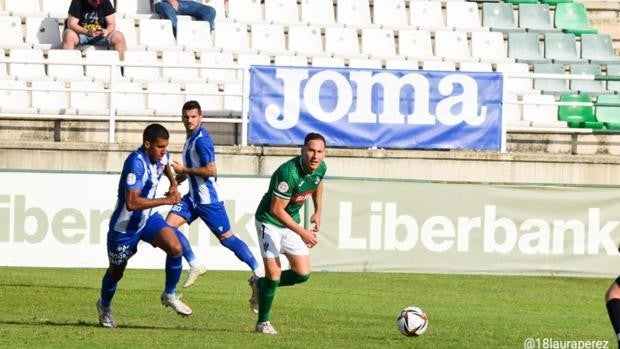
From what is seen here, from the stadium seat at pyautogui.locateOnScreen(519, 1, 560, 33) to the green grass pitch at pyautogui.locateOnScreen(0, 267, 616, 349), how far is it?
7988 mm

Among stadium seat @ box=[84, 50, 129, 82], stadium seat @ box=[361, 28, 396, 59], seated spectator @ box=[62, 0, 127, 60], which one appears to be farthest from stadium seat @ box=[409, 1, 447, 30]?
stadium seat @ box=[84, 50, 129, 82]

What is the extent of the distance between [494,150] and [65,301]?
9137 mm

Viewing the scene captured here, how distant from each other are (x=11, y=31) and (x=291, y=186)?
12429 mm

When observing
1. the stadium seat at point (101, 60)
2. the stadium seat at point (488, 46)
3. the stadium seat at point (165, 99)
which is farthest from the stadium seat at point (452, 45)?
the stadium seat at point (101, 60)

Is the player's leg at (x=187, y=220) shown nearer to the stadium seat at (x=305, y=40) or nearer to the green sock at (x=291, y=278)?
the green sock at (x=291, y=278)

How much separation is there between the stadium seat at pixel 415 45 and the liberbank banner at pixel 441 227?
514 centimetres

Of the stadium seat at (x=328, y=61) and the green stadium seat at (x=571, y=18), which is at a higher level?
the green stadium seat at (x=571, y=18)

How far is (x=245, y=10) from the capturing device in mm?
26438

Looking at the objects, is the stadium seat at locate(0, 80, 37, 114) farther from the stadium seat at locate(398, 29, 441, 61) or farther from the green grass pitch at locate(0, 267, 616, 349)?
the stadium seat at locate(398, 29, 441, 61)

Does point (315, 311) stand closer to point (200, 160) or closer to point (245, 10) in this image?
point (200, 160)

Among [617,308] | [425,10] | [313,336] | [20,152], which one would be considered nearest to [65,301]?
[313,336]

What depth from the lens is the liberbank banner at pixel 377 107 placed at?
878 inches

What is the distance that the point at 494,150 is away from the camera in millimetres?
23047

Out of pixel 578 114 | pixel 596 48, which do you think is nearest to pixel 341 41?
pixel 578 114
